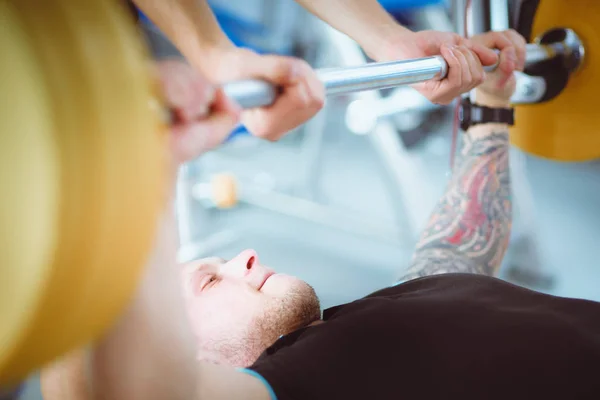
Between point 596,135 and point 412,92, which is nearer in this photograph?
point 596,135

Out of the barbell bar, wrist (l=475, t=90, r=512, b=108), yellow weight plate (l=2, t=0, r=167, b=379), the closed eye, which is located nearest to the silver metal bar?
the barbell bar

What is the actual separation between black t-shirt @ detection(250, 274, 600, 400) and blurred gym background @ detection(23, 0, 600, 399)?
19.2 inches

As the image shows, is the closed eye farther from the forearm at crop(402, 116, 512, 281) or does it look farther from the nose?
the forearm at crop(402, 116, 512, 281)

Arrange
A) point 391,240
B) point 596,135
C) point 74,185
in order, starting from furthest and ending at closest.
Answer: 1. point 391,240
2. point 596,135
3. point 74,185

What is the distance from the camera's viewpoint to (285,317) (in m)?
0.69

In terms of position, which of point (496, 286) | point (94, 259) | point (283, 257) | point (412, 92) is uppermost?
point (412, 92)

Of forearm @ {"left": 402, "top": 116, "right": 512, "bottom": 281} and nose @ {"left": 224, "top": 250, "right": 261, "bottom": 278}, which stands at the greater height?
forearm @ {"left": 402, "top": 116, "right": 512, "bottom": 281}

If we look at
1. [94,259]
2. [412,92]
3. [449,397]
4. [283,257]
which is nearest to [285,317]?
[449,397]

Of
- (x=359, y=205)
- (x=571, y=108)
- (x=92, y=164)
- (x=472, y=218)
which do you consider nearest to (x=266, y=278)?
(x=472, y=218)

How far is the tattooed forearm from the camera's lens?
87cm

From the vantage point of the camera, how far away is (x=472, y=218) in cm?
90

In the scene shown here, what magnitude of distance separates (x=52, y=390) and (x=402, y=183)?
1.11 m

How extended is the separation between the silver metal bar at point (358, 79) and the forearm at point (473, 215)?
29 cm

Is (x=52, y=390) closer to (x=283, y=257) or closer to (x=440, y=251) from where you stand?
(x=440, y=251)
